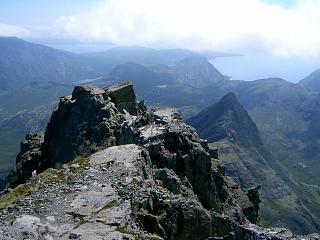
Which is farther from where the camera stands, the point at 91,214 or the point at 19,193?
the point at 19,193

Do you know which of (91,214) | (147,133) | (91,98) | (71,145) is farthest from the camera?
(91,98)

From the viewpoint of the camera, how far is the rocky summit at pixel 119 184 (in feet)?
122

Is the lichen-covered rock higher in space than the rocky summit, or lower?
lower

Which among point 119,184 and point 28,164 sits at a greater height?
point 119,184

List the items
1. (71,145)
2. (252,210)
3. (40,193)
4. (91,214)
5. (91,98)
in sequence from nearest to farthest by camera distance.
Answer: (91,214) → (40,193) → (71,145) → (91,98) → (252,210)

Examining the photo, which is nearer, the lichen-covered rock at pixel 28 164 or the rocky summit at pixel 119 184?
the rocky summit at pixel 119 184

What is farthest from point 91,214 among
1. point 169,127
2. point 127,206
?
point 169,127

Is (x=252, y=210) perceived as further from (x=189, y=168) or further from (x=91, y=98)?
(x=91, y=98)

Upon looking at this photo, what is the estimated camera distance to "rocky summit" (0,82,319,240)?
3722 cm

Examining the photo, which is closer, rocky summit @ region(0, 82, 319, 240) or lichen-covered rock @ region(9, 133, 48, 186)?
rocky summit @ region(0, 82, 319, 240)

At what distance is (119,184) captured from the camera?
4428 centimetres

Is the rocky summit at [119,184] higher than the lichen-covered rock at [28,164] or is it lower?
higher

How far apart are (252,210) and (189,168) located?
26.0 m

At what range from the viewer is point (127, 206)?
4012 cm
